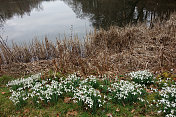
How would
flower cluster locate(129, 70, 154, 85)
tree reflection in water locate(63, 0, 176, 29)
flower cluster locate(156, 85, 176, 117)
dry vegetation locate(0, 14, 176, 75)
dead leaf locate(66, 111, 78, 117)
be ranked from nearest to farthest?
flower cluster locate(156, 85, 176, 117)
dead leaf locate(66, 111, 78, 117)
flower cluster locate(129, 70, 154, 85)
dry vegetation locate(0, 14, 176, 75)
tree reflection in water locate(63, 0, 176, 29)

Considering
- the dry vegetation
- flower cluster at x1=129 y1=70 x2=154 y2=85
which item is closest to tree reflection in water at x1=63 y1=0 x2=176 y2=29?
the dry vegetation

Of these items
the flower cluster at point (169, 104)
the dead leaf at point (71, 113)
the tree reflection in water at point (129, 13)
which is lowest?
the dead leaf at point (71, 113)

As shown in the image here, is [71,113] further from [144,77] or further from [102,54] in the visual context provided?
[102,54]

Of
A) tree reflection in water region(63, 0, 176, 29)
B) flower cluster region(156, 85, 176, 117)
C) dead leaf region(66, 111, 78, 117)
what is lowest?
dead leaf region(66, 111, 78, 117)

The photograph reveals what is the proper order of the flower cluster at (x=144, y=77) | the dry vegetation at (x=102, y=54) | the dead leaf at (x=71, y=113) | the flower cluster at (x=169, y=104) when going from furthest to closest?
the dry vegetation at (x=102, y=54), the flower cluster at (x=144, y=77), the dead leaf at (x=71, y=113), the flower cluster at (x=169, y=104)

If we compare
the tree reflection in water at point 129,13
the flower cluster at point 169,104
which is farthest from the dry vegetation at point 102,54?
the tree reflection in water at point 129,13

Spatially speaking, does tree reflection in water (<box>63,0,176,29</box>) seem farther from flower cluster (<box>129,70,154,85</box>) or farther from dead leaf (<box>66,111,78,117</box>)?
dead leaf (<box>66,111,78,117</box>)

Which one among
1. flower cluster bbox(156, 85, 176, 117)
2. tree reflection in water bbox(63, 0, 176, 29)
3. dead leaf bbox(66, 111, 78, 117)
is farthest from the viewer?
tree reflection in water bbox(63, 0, 176, 29)

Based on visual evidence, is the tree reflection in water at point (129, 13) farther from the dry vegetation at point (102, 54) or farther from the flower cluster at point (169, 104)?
the flower cluster at point (169, 104)

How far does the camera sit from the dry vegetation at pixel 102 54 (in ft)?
20.1

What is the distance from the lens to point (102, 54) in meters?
6.20

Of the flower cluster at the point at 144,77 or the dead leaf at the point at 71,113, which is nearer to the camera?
the dead leaf at the point at 71,113

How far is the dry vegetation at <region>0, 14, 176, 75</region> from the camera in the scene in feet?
20.1

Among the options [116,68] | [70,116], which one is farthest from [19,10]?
[70,116]
